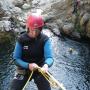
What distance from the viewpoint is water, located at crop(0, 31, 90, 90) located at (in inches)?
600

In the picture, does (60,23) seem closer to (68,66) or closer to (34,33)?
(68,66)

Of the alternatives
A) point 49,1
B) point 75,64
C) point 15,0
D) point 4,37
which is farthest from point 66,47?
point 15,0

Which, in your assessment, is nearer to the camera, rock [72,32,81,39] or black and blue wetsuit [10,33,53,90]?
black and blue wetsuit [10,33,53,90]

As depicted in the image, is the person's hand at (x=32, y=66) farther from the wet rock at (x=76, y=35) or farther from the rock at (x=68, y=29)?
the rock at (x=68, y=29)

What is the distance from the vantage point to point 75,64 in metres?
18.0

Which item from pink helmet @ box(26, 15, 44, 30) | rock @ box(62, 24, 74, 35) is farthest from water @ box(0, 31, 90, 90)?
pink helmet @ box(26, 15, 44, 30)

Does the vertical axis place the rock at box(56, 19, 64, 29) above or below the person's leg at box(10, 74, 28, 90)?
below

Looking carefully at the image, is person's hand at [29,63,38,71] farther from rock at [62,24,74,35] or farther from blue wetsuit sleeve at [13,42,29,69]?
rock at [62,24,74,35]

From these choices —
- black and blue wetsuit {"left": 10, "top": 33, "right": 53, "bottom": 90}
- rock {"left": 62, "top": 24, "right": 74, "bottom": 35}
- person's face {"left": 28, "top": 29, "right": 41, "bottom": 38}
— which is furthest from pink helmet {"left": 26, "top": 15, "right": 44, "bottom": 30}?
rock {"left": 62, "top": 24, "right": 74, "bottom": 35}

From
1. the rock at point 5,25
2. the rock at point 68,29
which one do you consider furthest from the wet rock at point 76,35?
the rock at point 5,25

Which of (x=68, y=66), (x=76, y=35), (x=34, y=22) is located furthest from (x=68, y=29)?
(x=34, y=22)

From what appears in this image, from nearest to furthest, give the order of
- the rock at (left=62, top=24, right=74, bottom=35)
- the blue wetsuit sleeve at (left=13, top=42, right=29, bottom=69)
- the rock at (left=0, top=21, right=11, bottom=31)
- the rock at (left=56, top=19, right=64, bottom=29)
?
the blue wetsuit sleeve at (left=13, top=42, right=29, bottom=69) → the rock at (left=0, top=21, right=11, bottom=31) → the rock at (left=62, top=24, right=74, bottom=35) → the rock at (left=56, top=19, right=64, bottom=29)

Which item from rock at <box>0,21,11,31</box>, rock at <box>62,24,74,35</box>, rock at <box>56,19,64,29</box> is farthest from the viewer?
rock at <box>56,19,64,29</box>

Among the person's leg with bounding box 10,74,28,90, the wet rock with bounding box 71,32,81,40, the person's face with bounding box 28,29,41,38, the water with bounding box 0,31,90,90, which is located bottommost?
the water with bounding box 0,31,90,90
